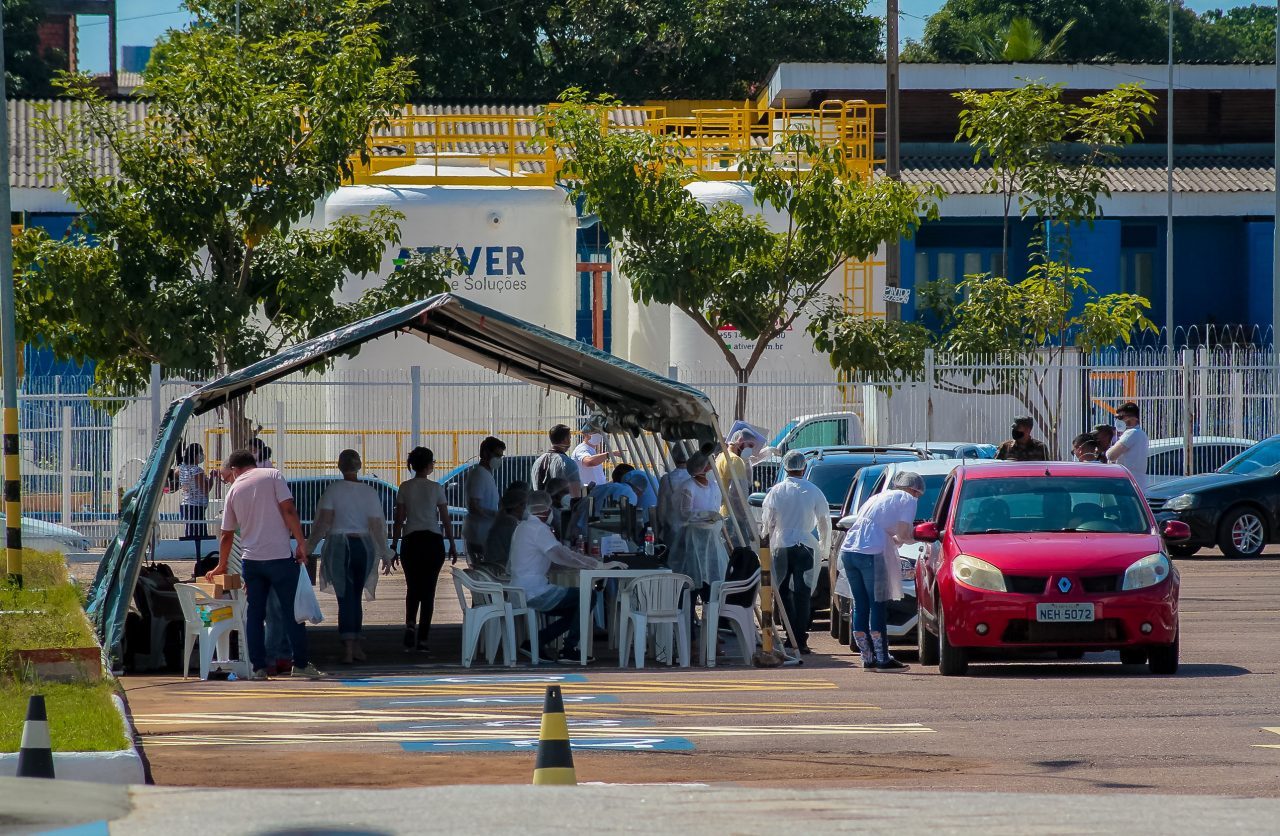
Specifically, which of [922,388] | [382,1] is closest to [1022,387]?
[922,388]

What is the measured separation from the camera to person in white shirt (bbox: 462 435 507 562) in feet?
55.5

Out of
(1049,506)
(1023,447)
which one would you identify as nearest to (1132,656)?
(1049,506)

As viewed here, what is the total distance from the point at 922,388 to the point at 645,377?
1164 centimetres

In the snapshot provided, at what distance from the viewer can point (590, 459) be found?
Answer: 22.0m

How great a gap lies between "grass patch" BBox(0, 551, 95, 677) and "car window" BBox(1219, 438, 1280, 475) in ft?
49.4

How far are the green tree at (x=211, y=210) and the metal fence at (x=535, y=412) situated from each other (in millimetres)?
986

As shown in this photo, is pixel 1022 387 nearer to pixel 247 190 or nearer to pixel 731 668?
pixel 247 190

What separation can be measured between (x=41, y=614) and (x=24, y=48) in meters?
43.7

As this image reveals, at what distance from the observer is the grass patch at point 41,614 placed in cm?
1221

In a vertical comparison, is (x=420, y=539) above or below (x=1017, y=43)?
below

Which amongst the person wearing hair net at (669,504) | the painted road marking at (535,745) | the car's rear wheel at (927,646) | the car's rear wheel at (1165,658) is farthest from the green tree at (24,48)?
the painted road marking at (535,745)

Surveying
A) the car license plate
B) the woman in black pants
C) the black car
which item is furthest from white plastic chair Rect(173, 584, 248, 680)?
the black car

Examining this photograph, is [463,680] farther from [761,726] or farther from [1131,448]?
[1131,448]

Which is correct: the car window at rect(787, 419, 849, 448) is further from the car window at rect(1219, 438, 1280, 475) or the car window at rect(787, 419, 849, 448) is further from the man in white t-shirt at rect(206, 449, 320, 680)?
the man in white t-shirt at rect(206, 449, 320, 680)
